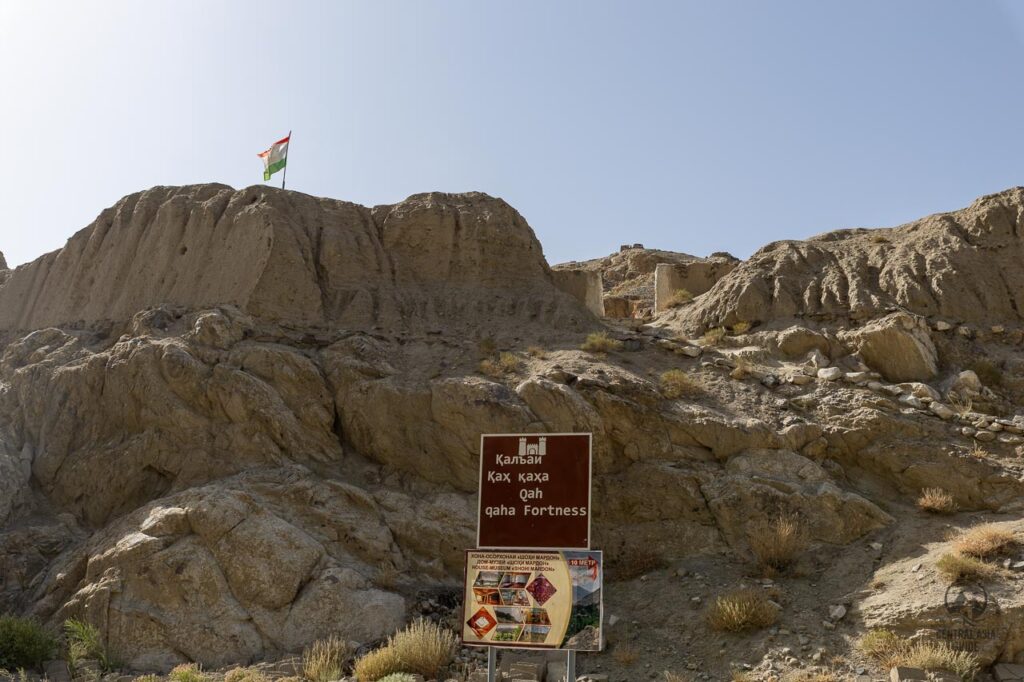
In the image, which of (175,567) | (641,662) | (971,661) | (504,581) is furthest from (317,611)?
(971,661)

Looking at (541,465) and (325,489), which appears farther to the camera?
(325,489)

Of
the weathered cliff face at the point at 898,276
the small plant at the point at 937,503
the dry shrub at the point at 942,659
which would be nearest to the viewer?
the dry shrub at the point at 942,659

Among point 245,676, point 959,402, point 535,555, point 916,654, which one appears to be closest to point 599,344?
point 959,402

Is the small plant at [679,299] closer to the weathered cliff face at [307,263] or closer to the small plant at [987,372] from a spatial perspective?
the weathered cliff face at [307,263]

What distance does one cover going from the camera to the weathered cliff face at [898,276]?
18578 mm

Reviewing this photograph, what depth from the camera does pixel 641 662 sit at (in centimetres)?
1221

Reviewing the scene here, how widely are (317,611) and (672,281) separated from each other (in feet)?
54.3

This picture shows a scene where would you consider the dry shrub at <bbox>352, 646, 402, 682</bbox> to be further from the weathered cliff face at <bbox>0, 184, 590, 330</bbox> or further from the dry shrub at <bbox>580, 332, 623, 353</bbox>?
the weathered cliff face at <bbox>0, 184, 590, 330</bbox>

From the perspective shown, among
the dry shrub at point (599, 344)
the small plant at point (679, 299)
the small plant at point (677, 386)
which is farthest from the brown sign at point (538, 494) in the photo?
the small plant at point (679, 299)

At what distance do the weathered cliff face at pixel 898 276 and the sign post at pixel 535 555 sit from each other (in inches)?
489

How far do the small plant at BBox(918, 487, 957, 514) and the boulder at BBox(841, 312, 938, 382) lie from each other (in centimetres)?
362

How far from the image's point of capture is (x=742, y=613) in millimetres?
12203

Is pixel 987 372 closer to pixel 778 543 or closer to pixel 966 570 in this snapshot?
pixel 966 570

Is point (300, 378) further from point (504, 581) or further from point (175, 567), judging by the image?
point (504, 581)
